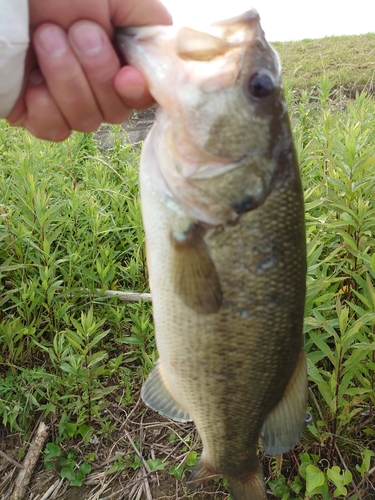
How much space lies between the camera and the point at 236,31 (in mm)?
1325

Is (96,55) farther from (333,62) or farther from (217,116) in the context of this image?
(333,62)

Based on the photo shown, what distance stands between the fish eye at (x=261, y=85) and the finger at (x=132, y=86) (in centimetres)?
33

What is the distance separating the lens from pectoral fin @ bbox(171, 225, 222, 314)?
4.39ft

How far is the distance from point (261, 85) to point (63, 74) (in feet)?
2.11

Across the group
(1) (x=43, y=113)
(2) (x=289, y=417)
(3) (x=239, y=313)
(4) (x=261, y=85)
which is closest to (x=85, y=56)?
(1) (x=43, y=113)

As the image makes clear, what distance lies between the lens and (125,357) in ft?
9.03

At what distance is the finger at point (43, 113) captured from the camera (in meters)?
1.58

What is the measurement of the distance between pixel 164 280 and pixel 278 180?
465 mm

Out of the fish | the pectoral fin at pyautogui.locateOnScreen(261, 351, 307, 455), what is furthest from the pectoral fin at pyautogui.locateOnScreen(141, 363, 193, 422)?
the pectoral fin at pyautogui.locateOnScreen(261, 351, 307, 455)

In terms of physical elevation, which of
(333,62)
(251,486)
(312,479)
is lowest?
(333,62)

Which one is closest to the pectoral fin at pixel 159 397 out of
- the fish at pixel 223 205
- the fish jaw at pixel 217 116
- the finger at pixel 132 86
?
the fish at pixel 223 205

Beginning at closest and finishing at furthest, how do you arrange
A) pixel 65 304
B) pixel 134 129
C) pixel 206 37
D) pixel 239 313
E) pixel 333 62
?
pixel 206 37, pixel 239 313, pixel 65 304, pixel 134 129, pixel 333 62

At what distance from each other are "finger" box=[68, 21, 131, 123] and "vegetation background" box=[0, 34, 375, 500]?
119cm

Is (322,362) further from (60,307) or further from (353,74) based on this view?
(353,74)
